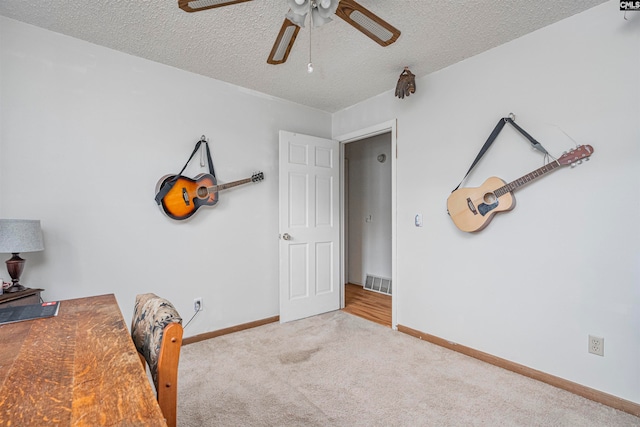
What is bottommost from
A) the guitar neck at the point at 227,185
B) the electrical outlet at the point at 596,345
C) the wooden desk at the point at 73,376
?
the electrical outlet at the point at 596,345

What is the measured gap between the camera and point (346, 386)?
82.0 inches

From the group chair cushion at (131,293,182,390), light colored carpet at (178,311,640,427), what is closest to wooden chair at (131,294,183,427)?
chair cushion at (131,293,182,390)

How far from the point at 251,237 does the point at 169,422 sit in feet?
7.40

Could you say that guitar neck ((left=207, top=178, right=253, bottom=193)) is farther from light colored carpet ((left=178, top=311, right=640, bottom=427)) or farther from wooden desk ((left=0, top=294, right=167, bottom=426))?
wooden desk ((left=0, top=294, right=167, bottom=426))

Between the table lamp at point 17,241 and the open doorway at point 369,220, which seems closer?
the table lamp at point 17,241

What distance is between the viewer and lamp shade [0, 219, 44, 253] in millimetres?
1746

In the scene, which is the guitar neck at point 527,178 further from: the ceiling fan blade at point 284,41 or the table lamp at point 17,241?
the table lamp at point 17,241

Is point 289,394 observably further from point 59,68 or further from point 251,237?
point 59,68

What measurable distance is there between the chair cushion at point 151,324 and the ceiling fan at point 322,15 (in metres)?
1.24

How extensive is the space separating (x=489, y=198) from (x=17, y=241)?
3058mm

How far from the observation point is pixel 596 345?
6.33 ft

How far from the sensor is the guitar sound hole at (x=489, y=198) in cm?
233

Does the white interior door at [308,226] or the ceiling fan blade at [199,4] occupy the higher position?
the ceiling fan blade at [199,4]

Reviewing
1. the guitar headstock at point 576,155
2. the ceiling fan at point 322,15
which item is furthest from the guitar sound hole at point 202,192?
the guitar headstock at point 576,155
